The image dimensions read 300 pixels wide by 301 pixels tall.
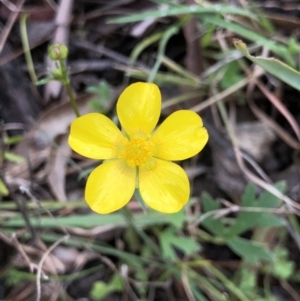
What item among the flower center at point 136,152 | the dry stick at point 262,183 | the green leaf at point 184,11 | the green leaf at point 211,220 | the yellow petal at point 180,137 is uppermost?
the green leaf at point 184,11

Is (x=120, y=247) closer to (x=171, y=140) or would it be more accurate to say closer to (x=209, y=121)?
(x=209, y=121)

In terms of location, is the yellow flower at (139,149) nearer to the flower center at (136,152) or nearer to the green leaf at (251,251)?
Result: the flower center at (136,152)

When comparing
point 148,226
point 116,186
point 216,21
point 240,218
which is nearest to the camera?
point 116,186

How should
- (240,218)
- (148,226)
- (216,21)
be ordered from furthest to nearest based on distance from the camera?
(148,226)
(240,218)
(216,21)

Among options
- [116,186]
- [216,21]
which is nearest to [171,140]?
[116,186]

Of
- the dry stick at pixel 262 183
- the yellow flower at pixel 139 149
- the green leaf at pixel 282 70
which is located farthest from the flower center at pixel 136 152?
the dry stick at pixel 262 183

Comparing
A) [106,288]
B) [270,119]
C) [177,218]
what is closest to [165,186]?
[177,218]
